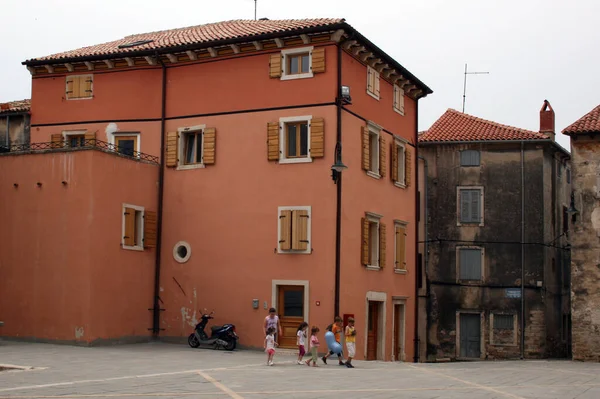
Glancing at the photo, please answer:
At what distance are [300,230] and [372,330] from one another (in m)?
5.27

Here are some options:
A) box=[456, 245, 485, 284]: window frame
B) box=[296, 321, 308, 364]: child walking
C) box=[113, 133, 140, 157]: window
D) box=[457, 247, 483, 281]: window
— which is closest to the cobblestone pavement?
box=[296, 321, 308, 364]: child walking

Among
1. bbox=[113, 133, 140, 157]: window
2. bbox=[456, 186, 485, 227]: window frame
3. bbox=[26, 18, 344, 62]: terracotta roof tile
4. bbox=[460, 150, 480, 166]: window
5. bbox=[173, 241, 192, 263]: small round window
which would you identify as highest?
bbox=[26, 18, 344, 62]: terracotta roof tile

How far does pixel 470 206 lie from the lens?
41.5 m

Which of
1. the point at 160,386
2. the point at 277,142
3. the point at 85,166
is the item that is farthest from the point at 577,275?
the point at 160,386

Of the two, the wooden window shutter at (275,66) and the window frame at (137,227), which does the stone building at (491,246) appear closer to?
the wooden window shutter at (275,66)

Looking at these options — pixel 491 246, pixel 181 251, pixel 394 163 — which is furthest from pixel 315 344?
pixel 491 246

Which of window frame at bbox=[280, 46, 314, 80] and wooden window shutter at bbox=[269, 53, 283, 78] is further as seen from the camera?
wooden window shutter at bbox=[269, 53, 283, 78]

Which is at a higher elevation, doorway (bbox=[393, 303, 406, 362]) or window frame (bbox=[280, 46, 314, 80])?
window frame (bbox=[280, 46, 314, 80])

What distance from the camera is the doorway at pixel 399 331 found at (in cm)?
3366

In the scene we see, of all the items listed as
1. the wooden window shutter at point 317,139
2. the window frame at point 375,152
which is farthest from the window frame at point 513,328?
the wooden window shutter at point 317,139

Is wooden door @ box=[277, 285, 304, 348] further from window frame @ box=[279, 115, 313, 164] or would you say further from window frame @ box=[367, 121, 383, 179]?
window frame @ box=[367, 121, 383, 179]

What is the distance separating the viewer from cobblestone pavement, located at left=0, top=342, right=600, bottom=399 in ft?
54.8

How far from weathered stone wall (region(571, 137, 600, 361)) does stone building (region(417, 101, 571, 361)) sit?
588cm

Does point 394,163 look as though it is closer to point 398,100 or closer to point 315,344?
point 398,100
